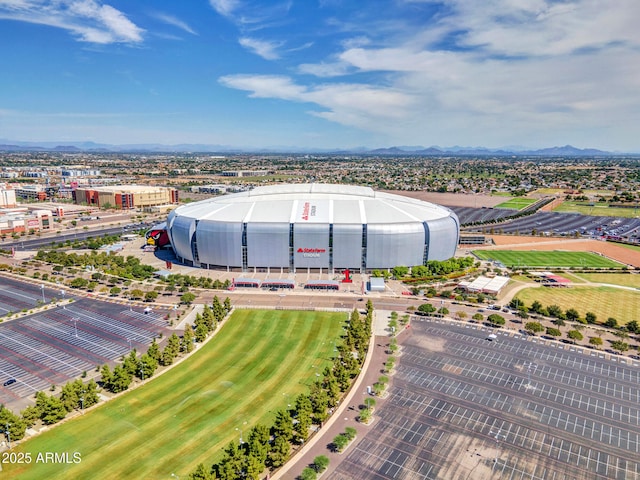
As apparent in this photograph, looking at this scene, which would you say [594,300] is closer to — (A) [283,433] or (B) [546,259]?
(B) [546,259]

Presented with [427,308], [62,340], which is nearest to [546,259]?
A: [427,308]

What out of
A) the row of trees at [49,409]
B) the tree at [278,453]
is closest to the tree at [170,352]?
the row of trees at [49,409]

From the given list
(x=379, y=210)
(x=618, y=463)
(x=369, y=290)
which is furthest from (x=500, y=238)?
(x=618, y=463)

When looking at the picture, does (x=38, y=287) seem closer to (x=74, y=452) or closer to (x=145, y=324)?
(x=145, y=324)

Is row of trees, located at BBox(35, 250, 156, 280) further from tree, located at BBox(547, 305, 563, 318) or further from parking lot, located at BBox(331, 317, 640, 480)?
tree, located at BBox(547, 305, 563, 318)

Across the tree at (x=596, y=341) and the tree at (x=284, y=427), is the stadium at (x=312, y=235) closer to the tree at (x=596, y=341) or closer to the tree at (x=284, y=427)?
the tree at (x=596, y=341)

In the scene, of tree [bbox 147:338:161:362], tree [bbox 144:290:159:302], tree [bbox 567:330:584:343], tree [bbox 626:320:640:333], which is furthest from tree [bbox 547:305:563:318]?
tree [bbox 144:290:159:302]
